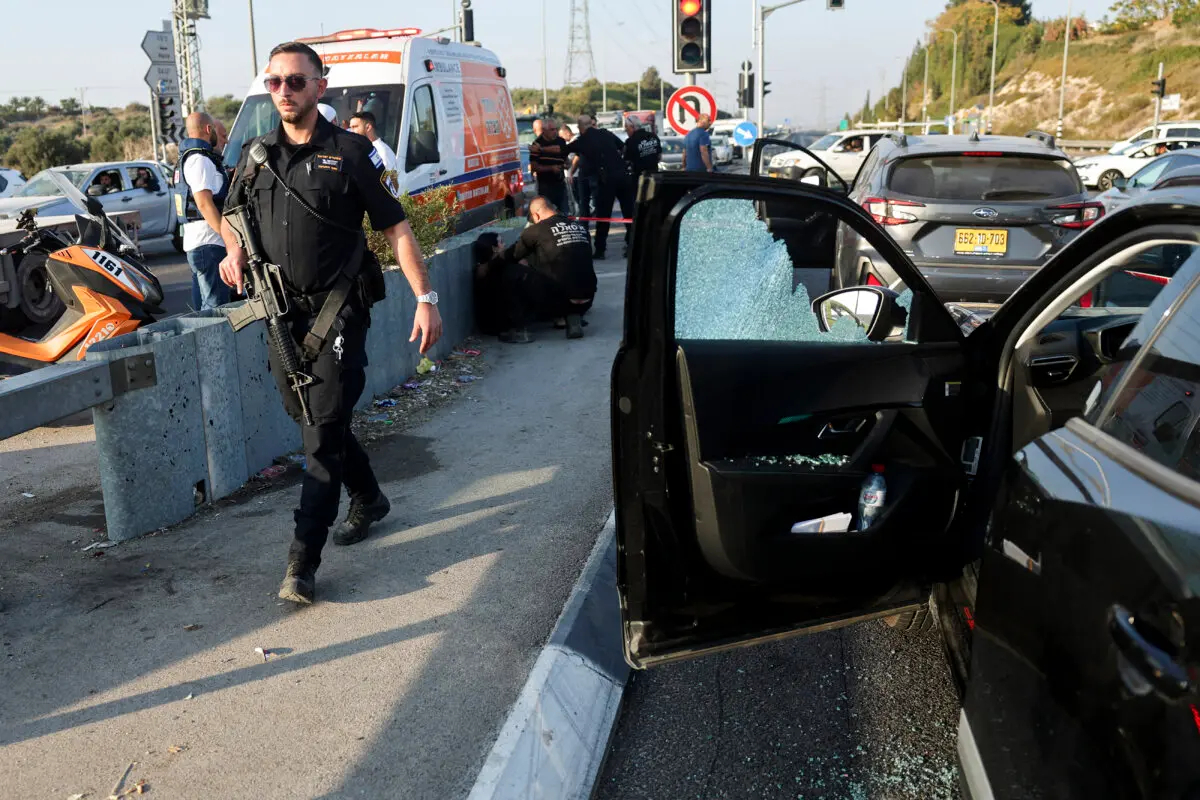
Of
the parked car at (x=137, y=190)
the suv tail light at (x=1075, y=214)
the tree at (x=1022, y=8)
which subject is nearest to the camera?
the suv tail light at (x=1075, y=214)

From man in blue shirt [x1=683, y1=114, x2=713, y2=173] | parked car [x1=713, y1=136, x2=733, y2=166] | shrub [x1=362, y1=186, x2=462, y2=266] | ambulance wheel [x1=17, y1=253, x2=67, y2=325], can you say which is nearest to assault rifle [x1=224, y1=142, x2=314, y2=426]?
shrub [x1=362, y1=186, x2=462, y2=266]

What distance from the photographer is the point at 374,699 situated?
3447mm

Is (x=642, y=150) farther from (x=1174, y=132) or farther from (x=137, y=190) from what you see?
(x=1174, y=132)

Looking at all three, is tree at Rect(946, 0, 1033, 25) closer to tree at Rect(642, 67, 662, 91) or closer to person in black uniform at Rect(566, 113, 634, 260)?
tree at Rect(642, 67, 662, 91)

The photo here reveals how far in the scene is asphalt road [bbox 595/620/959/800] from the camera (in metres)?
3.11

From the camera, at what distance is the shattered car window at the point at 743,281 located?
11.5ft

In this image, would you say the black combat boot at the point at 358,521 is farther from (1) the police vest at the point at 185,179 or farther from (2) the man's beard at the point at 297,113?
(1) the police vest at the point at 185,179

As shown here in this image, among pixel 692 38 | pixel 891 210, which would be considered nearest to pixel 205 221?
pixel 891 210

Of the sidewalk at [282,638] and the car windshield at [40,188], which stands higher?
the car windshield at [40,188]

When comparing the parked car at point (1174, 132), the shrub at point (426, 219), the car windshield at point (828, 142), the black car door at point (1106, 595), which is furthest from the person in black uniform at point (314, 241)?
the parked car at point (1174, 132)

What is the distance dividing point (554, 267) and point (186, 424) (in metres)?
4.60

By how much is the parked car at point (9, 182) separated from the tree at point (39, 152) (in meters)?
23.4

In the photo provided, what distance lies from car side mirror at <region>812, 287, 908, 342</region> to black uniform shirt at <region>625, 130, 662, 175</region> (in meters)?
12.3

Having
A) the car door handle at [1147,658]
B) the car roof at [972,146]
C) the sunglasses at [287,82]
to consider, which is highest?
the sunglasses at [287,82]
